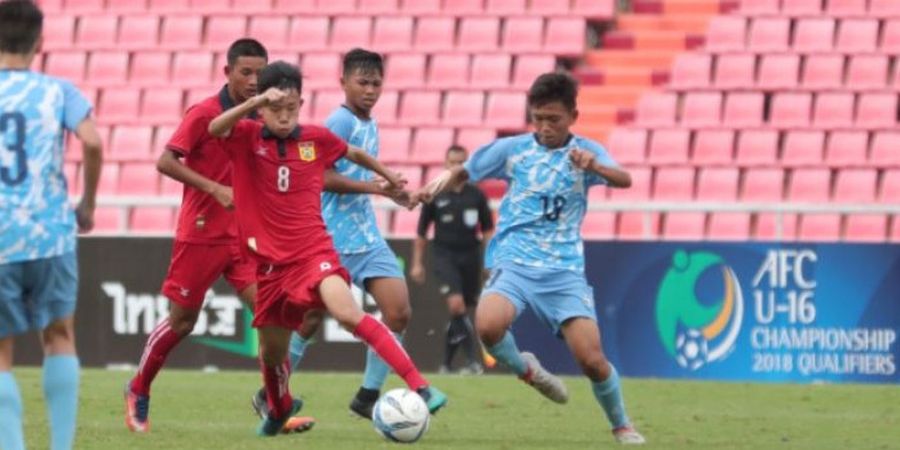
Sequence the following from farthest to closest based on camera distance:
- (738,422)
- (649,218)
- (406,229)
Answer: (406,229) < (649,218) < (738,422)

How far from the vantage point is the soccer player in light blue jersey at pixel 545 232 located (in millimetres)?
10750

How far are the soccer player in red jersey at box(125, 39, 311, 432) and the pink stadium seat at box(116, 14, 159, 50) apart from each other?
13.8 m

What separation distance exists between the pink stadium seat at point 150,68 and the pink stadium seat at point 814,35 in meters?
7.32

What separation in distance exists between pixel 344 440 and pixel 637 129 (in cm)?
1115

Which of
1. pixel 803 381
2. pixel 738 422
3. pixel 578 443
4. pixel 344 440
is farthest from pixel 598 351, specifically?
pixel 803 381

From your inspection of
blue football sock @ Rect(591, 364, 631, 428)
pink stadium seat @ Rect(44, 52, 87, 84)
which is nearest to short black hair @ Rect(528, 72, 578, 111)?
blue football sock @ Rect(591, 364, 631, 428)

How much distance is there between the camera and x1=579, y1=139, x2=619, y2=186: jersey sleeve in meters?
10.6

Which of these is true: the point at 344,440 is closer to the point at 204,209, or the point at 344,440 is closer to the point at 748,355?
the point at 204,209

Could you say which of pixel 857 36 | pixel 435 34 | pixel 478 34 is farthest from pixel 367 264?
pixel 435 34

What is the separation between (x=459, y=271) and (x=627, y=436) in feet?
25.2

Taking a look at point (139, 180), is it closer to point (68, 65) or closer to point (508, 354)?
point (68, 65)

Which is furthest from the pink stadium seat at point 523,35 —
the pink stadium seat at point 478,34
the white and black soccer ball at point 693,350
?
the white and black soccer ball at point 693,350

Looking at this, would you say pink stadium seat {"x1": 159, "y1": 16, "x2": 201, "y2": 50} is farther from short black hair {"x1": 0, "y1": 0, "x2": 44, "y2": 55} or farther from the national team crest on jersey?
short black hair {"x1": 0, "y1": 0, "x2": 44, "y2": 55}

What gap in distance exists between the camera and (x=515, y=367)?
11.1 metres
